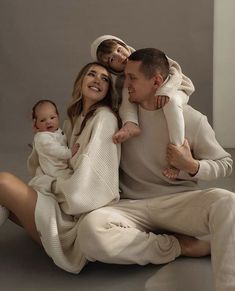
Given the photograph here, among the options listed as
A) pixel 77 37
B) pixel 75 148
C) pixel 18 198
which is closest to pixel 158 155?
pixel 75 148

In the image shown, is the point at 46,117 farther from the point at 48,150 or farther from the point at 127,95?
the point at 127,95

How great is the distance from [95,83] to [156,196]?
0.45 metres

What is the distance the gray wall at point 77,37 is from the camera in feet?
11.5

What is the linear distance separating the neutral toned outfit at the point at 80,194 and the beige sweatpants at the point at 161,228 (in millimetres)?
56

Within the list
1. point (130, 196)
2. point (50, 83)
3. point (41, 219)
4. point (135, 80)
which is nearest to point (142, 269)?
point (130, 196)

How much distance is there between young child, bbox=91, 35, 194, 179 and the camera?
1789 millimetres

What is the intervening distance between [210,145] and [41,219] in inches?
24.1

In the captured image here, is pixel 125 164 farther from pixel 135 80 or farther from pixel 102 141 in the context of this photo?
pixel 135 80

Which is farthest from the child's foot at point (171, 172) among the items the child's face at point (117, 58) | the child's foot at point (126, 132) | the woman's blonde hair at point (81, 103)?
the child's face at point (117, 58)

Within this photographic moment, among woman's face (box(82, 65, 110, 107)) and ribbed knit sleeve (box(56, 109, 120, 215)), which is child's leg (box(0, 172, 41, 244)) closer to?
ribbed knit sleeve (box(56, 109, 120, 215))

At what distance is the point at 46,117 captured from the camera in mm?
1953

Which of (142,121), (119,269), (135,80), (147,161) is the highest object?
(135,80)

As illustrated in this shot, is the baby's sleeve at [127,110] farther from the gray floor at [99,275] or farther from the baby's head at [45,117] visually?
the gray floor at [99,275]

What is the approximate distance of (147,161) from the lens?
1905 millimetres
